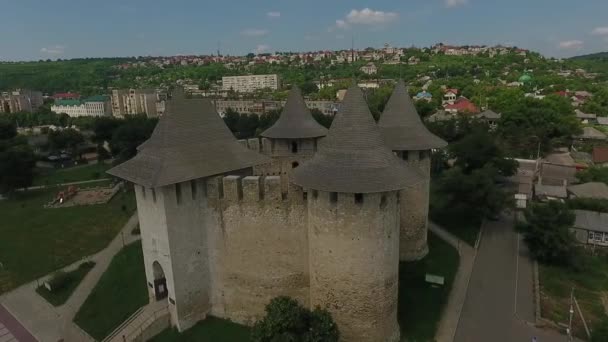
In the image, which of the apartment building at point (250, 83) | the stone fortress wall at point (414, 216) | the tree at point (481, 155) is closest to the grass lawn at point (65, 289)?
the stone fortress wall at point (414, 216)

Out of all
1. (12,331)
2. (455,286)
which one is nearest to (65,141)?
(12,331)

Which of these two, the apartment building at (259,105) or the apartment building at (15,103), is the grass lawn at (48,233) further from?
the apartment building at (15,103)

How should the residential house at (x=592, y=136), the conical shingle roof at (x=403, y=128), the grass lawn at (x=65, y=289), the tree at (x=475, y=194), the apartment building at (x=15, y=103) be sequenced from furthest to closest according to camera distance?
the apartment building at (x=15, y=103), the residential house at (x=592, y=136), the tree at (x=475, y=194), the grass lawn at (x=65, y=289), the conical shingle roof at (x=403, y=128)

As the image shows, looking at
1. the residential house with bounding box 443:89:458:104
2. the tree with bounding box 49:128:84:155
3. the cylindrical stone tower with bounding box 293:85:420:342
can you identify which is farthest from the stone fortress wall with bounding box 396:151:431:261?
the residential house with bounding box 443:89:458:104

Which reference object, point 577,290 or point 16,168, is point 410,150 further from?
point 16,168

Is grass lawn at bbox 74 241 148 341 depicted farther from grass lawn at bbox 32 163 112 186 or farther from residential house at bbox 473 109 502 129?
residential house at bbox 473 109 502 129

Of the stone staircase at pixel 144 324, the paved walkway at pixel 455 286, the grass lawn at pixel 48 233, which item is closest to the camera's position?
the stone staircase at pixel 144 324

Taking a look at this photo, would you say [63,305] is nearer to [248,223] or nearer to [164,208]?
[164,208]

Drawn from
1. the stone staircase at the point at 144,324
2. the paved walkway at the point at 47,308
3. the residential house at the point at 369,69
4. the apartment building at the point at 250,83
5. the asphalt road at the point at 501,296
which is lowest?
the paved walkway at the point at 47,308
